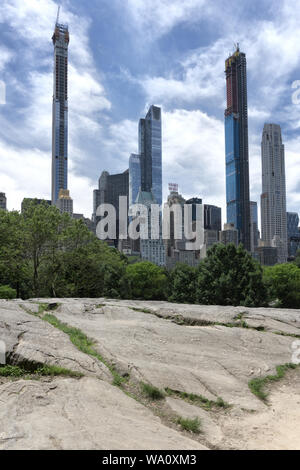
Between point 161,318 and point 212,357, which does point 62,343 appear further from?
point 161,318

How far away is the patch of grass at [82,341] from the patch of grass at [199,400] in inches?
61.1

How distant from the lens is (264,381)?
470 inches

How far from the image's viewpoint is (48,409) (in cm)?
788

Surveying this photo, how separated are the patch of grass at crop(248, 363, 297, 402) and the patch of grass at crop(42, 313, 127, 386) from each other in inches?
160

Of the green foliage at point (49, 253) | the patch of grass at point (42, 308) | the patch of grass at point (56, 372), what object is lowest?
the patch of grass at point (56, 372)

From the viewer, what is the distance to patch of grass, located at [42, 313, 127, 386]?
10594 millimetres

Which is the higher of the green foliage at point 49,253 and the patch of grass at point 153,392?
the green foliage at point 49,253

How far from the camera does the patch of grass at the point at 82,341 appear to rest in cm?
1059

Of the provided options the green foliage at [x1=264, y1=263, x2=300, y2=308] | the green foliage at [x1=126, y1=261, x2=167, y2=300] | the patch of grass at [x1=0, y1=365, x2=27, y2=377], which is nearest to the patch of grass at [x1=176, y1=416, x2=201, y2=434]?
the patch of grass at [x1=0, y1=365, x2=27, y2=377]

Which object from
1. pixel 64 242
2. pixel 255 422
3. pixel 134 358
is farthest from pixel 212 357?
pixel 64 242

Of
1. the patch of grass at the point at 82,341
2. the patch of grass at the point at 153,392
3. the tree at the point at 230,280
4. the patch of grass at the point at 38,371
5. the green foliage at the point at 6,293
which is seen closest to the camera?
the patch of grass at the point at 153,392

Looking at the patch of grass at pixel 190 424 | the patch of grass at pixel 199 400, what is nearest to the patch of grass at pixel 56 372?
the patch of grass at pixel 199 400

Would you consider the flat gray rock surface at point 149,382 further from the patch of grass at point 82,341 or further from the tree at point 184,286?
the tree at point 184,286
